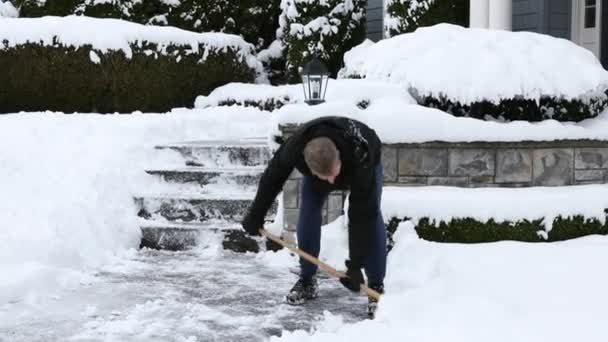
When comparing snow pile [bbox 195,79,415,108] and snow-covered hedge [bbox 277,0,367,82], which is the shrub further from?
snow-covered hedge [bbox 277,0,367,82]

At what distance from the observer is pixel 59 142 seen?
268 inches

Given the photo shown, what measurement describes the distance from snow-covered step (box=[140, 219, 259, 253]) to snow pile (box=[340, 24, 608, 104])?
1.91m

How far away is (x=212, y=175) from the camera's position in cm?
628

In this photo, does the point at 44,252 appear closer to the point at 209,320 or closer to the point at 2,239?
the point at 2,239

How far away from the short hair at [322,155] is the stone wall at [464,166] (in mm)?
2130

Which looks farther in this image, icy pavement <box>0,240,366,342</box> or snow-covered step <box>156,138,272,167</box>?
snow-covered step <box>156,138,272,167</box>

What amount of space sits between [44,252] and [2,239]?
1.16 ft

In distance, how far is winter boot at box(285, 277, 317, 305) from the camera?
4.21 meters

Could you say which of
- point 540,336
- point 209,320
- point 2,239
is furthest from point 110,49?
Answer: point 540,336

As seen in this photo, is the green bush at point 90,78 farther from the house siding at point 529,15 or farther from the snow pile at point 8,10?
the house siding at point 529,15

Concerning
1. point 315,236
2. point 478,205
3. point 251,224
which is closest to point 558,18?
point 478,205

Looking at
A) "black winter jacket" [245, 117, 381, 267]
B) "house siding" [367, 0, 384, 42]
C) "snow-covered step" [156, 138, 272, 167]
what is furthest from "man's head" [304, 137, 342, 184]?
"house siding" [367, 0, 384, 42]

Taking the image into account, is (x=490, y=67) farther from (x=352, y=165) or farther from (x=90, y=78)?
(x=90, y=78)

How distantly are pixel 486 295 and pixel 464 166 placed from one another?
4.90ft
